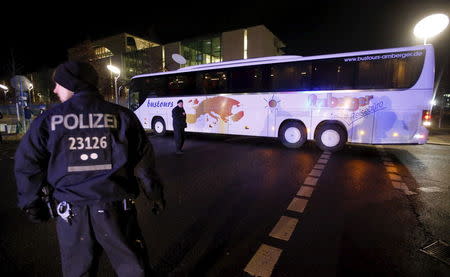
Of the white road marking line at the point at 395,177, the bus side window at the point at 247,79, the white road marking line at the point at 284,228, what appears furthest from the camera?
the bus side window at the point at 247,79

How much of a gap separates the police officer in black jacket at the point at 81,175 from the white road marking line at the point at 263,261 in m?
1.18

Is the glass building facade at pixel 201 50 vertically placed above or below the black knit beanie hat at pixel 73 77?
above

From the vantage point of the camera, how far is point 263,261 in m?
2.55

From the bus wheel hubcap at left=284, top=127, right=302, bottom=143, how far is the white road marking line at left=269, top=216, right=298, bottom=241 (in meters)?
6.11

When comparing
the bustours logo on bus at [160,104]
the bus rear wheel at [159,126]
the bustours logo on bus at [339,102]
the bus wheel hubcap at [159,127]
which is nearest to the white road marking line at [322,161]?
the bustours logo on bus at [339,102]

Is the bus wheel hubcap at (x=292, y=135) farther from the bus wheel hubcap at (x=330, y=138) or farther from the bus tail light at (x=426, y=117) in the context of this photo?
the bus tail light at (x=426, y=117)

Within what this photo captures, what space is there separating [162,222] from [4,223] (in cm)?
229

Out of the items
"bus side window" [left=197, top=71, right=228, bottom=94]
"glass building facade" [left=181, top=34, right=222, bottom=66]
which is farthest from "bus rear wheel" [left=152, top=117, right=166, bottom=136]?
"glass building facade" [left=181, top=34, right=222, bottom=66]

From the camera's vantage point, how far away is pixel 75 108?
65.2 inches

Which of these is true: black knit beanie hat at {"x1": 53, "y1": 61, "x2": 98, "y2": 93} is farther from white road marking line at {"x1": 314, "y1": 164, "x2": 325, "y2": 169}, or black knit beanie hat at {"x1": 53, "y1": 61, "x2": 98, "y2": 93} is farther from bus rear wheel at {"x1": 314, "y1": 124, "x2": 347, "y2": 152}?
bus rear wheel at {"x1": 314, "y1": 124, "x2": 347, "y2": 152}

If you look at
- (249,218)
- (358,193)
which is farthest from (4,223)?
(358,193)

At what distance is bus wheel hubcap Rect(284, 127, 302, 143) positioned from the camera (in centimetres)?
922

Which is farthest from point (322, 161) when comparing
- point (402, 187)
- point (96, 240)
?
point (96, 240)

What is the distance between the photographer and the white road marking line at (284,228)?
3.04 meters
